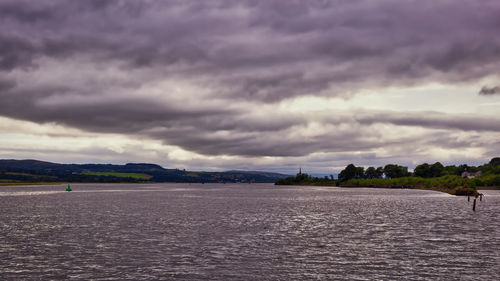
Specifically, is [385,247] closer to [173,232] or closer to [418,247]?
[418,247]

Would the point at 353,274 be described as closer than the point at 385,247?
Yes

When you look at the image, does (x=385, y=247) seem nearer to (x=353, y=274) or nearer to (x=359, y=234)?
(x=359, y=234)

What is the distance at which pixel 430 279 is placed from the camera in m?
33.4

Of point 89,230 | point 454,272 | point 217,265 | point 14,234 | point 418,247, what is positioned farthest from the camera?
point 89,230

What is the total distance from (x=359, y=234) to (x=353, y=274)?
25756 millimetres

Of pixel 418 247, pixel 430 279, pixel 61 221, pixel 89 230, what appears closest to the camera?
pixel 430 279

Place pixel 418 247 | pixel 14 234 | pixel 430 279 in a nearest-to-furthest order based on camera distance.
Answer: pixel 430 279 → pixel 418 247 → pixel 14 234

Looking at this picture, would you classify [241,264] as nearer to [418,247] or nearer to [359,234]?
[418,247]

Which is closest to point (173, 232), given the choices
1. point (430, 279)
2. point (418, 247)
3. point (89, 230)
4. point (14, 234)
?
point (89, 230)

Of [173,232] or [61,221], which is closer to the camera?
[173,232]

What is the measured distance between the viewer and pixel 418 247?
48.4m

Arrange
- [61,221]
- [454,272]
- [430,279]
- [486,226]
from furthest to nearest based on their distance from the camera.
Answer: [61,221] < [486,226] < [454,272] < [430,279]

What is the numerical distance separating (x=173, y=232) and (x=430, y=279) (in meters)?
37.7

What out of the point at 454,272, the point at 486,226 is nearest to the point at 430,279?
the point at 454,272
